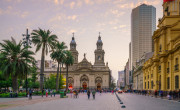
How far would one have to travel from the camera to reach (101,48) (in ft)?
438

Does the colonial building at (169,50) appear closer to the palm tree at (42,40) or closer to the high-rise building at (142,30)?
the palm tree at (42,40)

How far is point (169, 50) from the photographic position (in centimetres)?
3984

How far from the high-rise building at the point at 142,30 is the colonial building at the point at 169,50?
138 meters

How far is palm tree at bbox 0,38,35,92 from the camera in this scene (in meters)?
39.4

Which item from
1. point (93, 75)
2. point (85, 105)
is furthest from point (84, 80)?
point (85, 105)

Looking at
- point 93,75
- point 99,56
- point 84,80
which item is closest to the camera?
point 93,75

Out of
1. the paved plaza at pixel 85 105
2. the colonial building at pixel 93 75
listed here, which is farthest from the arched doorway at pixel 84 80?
the paved plaza at pixel 85 105

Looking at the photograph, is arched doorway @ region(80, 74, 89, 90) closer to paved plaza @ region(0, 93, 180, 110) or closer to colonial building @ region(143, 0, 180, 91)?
colonial building @ region(143, 0, 180, 91)

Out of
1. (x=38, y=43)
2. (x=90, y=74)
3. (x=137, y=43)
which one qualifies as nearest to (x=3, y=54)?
(x=38, y=43)

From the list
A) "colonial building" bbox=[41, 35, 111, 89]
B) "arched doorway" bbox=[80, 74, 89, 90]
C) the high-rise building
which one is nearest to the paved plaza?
"colonial building" bbox=[41, 35, 111, 89]

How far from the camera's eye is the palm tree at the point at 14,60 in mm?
39406

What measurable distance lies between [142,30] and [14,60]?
161643 millimetres

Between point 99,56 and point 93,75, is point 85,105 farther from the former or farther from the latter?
point 99,56

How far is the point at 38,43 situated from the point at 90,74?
81.4m
